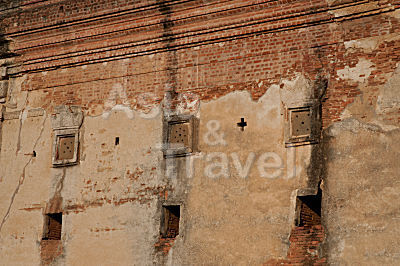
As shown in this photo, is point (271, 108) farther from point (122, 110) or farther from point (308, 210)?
point (122, 110)

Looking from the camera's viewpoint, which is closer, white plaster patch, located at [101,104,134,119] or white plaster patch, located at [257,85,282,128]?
white plaster patch, located at [257,85,282,128]

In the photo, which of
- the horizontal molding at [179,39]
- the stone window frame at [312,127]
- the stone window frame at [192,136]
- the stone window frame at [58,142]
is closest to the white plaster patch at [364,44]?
the horizontal molding at [179,39]

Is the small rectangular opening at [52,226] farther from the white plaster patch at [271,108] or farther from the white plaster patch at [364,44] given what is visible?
the white plaster patch at [364,44]

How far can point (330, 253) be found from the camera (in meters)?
8.59

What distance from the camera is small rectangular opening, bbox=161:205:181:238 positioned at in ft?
32.1

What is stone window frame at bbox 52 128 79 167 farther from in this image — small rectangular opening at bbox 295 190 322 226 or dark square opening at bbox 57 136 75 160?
small rectangular opening at bbox 295 190 322 226

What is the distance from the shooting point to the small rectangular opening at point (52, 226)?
35.0ft

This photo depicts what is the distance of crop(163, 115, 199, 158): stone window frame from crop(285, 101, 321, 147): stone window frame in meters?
1.31

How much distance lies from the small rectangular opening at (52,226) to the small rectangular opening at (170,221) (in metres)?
1.78

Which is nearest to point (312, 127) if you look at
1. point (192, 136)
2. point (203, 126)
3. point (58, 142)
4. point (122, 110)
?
point (203, 126)

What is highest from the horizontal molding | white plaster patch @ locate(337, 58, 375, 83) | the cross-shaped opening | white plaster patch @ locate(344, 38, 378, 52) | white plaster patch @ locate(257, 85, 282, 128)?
the horizontal molding

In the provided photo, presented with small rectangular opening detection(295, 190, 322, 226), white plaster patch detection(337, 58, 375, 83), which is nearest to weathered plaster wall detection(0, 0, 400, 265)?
white plaster patch detection(337, 58, 375, 83)

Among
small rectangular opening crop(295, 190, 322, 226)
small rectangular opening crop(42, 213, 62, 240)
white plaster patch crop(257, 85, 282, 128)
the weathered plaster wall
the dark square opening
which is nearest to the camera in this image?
the weathered plaster wall

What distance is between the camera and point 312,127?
9.08 m
